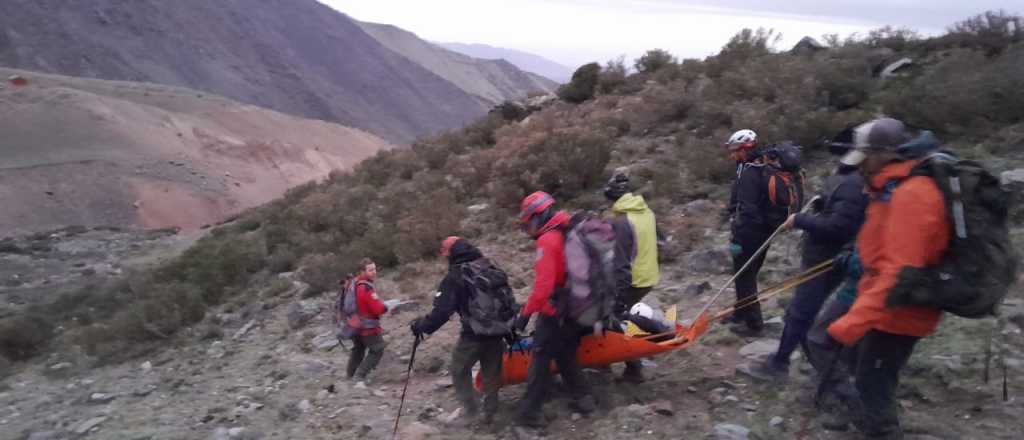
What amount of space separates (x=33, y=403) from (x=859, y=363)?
346 inches

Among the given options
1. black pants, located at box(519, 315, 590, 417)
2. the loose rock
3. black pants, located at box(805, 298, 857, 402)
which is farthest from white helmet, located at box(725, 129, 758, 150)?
the loose rock

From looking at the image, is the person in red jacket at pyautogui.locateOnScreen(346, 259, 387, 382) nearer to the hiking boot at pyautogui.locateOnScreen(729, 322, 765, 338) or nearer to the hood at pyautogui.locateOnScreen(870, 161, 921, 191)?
the hiking boot at pyautogui.locateOnScreen(729, 322, 765, 338)

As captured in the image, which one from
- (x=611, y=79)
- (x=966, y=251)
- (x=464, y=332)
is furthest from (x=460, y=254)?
(x=611, y=79)

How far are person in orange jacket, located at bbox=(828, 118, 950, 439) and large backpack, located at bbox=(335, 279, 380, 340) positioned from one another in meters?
4.49

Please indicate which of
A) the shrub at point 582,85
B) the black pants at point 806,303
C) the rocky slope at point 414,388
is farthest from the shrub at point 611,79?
the black pants at point 806,303

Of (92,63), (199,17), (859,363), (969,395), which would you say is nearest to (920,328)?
(859,363)

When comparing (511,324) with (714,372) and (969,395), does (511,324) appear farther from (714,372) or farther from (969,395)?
(969,395)

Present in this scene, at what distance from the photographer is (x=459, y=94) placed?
97.7 m

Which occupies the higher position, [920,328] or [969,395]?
[920,328]

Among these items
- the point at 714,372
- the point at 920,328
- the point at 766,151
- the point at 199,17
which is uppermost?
the point at 199,17

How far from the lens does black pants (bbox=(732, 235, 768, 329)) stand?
611 centimetres

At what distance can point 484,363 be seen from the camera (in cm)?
575

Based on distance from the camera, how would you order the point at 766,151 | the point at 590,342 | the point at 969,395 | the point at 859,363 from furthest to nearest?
the point at 766,151 → the point at 590,342 → the point at 969,395 → the point at 859,363

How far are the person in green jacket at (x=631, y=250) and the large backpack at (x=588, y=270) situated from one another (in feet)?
2.15
